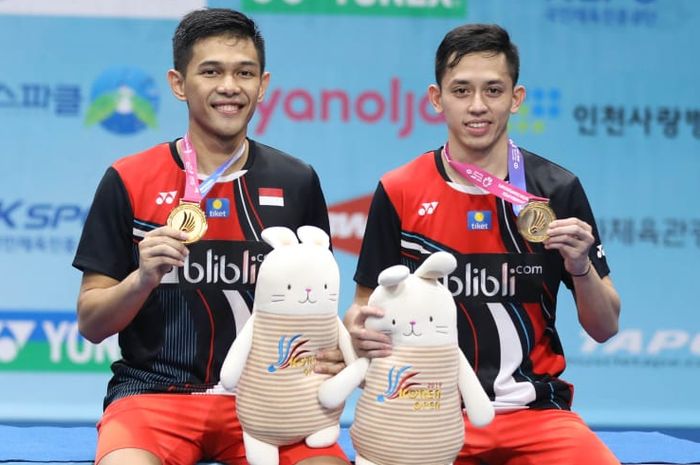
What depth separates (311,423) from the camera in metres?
2.12

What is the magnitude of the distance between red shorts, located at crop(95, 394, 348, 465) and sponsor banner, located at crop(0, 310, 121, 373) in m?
1.70

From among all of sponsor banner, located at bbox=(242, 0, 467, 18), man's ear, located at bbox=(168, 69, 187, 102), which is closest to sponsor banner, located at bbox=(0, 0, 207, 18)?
sponsor banner, located at bbox=(242, 0, 467, 18)

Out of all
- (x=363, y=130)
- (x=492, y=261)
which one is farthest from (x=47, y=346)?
(x=492, y=261)

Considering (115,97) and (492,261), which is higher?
(115,97)

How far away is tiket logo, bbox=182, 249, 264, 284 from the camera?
2414 millimetres

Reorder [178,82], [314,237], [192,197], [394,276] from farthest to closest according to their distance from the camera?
[178,82] < [192,197] < [314,237] < [394,276]

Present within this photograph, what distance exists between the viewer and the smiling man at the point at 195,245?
2338 millimetres

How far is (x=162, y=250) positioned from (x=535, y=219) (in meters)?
0.79

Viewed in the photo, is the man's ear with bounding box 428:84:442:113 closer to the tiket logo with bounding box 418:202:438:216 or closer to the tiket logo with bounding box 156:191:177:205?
the tiket logo with bounding box 418:202:438:216

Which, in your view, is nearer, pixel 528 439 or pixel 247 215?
pixel 528 439

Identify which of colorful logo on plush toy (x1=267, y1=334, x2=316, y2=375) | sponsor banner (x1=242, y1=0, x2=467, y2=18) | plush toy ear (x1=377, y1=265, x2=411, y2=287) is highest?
sponsor banner (x1=242, y1=0, x2=467, y2=18)

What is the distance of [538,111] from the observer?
13.3 feet

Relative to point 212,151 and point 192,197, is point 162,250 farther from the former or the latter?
point 212,151

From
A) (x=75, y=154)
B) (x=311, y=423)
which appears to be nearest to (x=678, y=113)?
(x=75, y=154)
